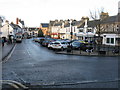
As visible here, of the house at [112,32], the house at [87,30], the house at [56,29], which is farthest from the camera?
the house at [56,29]

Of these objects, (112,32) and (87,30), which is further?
(87,30)

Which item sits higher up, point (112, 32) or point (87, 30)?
point (87, 30)

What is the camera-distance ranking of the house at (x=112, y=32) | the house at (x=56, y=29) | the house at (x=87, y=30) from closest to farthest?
the house at (x=112, y=32)
the house at (x=87, y=30)
the house at (x=56, y=29)

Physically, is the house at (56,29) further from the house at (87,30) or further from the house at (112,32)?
the house at (112,32)

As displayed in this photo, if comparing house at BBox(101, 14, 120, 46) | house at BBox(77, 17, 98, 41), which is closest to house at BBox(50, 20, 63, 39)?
house at BBox(77, 17, 98, 41)

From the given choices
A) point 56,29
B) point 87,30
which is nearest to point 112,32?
point 87,30

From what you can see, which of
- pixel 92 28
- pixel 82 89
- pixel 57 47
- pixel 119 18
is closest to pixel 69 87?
pixel 82 89

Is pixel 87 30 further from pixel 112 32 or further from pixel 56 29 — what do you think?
pixel 56 29

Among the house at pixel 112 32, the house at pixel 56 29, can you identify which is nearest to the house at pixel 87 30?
the house at pixel 112 32

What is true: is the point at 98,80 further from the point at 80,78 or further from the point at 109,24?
the point at 109,24

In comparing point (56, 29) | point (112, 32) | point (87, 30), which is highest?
point (56, 29)

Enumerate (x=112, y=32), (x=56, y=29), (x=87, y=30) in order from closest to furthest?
(x=112, y=32), (x=87, y=30), (x=56, y=29)

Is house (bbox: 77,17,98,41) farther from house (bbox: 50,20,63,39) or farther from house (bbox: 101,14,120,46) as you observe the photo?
house (bbox: 50,20,63,39)

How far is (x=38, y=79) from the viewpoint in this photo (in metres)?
10.7
